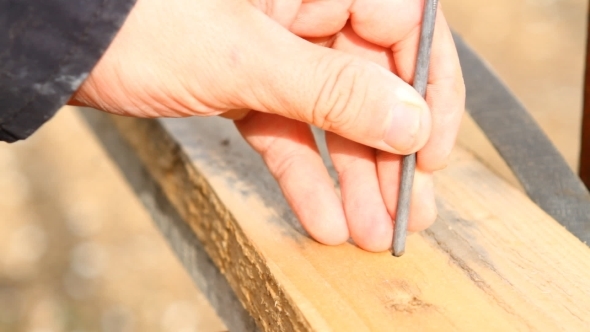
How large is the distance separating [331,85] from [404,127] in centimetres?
8

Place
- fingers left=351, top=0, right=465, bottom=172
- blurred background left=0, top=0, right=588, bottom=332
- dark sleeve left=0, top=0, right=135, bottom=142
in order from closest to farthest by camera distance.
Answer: dark sleeve left=0, top=0, right=135, bottom=142 → fingers left=351, top=0, right=465, bottom=172 → blurred background left=0, top=0, right=588, bottom=332

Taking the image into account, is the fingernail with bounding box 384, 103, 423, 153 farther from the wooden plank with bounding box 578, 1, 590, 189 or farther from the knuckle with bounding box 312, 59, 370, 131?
the wooden plank with bounding box 578, 1, 590, 189

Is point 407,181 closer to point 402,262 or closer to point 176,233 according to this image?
point 402,262

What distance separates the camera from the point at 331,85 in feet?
2.07

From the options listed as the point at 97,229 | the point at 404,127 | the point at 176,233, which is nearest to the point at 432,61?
the point at 404,127

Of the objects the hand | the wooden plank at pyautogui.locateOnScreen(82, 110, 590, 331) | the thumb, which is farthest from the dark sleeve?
the wooden plank at pyautogui.locateOnScreen(82, 110, 590, 331)

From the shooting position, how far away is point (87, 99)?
2.31 ft

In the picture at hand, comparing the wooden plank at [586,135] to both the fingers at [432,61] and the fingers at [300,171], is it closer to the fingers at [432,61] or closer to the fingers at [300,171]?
the fingers at [432,61]

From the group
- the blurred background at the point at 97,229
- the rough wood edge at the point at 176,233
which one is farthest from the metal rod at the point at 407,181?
the blurred background at the point at 97,229

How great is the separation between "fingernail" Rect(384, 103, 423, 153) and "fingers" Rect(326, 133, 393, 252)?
10cm

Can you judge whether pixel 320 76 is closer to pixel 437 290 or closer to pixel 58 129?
pixel 437 290

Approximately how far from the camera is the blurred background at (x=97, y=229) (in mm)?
1965

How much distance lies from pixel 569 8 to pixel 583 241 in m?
2.50

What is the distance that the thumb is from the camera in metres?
0.63
